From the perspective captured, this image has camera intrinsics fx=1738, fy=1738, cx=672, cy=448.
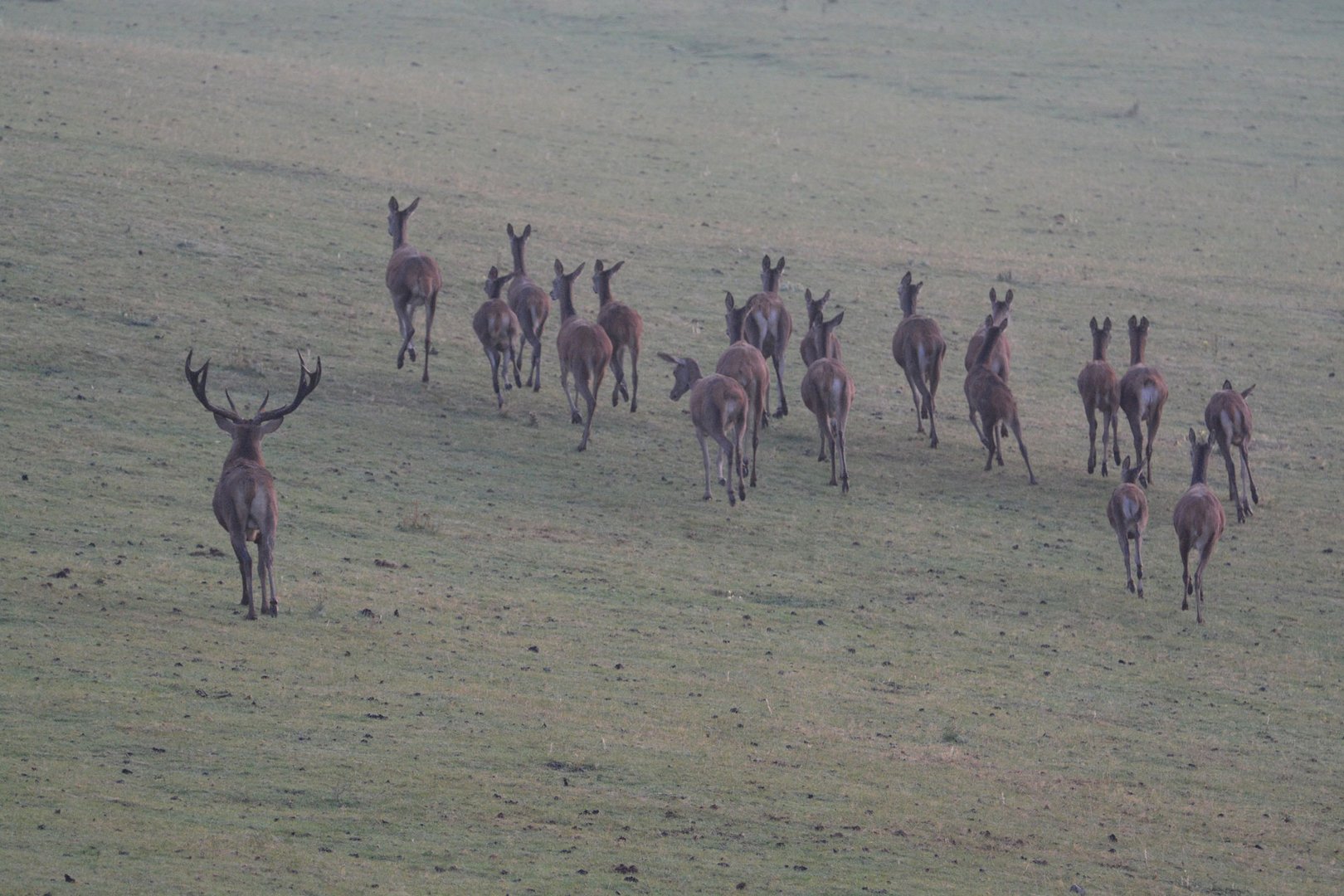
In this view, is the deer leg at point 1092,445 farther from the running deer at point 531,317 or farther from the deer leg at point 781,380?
the running deer at point 531,317

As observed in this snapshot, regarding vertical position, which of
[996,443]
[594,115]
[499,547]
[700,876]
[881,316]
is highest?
[594,115]

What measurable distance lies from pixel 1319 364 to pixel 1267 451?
182 inches

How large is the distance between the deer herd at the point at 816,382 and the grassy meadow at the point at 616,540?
392mm

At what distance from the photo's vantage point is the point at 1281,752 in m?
12.3

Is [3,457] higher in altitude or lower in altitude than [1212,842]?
higher

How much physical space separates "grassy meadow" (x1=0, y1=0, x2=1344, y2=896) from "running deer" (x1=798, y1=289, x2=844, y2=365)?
894 mm

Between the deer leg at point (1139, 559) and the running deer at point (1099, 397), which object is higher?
the running deer at point (1099, 397)

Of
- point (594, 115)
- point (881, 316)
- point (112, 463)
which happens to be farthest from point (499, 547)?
point (594, 115)

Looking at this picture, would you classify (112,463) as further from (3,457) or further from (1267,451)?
(1267,451)

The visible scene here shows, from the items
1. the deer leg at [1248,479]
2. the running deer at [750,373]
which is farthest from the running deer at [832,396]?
the deer leg at [1248,479]

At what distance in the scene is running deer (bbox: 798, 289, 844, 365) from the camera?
19.9m

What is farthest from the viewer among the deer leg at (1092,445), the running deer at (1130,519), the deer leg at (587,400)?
the deer leg at (1092,445)

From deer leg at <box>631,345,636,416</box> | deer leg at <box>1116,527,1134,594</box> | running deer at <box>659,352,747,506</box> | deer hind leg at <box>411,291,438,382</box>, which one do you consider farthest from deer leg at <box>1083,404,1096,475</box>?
deer hind leg at <box>411,291,438,382</box>

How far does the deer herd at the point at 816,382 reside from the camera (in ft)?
53.0
